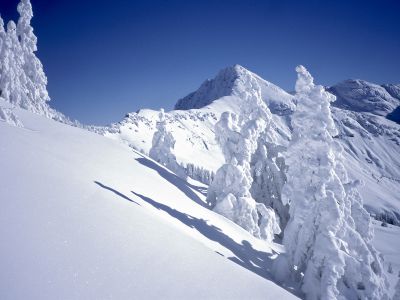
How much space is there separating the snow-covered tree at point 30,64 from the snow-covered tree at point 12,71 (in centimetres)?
101

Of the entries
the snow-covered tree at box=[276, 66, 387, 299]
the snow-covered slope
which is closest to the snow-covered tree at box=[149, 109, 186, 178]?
the snow-covered tree at box=[276, 66, 387, 299]

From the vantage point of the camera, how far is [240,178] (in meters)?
27.9

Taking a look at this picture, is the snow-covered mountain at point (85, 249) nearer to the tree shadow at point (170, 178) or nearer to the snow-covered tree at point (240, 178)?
the tree shadow at point (170, 178)

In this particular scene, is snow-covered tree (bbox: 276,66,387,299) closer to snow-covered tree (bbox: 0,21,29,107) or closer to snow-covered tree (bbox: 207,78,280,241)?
snow-covered tree (bbox: 207,78,280,241)

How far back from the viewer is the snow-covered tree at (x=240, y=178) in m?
26.5

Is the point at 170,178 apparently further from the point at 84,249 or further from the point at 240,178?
the point at 84,249

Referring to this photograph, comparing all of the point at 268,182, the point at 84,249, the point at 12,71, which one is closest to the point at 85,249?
the point at 84,249

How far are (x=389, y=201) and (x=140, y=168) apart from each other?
662 ft

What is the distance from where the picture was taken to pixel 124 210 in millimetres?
9102

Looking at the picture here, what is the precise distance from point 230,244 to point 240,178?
33.9 feet

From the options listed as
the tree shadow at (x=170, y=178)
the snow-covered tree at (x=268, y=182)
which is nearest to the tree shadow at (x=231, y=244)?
the tree shadow at (x=170, y=178)

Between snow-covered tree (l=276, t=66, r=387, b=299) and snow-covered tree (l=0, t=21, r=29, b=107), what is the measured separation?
31012 millimetres

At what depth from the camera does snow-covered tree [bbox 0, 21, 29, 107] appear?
3353 centimetres

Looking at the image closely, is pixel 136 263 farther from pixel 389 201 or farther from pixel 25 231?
pixel 389 201
